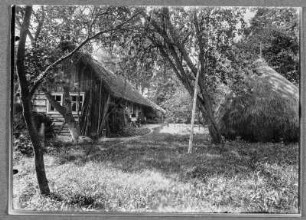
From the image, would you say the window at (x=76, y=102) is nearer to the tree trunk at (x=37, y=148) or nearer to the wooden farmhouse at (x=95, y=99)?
the wooden farmhouse at (x=95, y=99)

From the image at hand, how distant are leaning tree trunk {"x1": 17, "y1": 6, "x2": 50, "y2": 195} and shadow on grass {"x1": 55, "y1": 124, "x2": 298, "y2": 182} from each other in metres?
0.21

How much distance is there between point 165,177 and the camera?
5.67ft

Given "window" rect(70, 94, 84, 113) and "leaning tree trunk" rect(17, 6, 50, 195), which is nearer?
"leaning tree trunk" rect(17, 6, 50, 195)

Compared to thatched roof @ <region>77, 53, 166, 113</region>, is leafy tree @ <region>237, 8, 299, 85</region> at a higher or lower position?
higher

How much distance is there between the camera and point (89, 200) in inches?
66.4

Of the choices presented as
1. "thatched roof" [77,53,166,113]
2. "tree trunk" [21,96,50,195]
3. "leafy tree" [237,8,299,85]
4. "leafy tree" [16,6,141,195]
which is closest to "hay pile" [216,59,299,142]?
"leafy tree" [237,8,299,85]

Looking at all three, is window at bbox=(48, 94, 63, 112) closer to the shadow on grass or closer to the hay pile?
the shadow on grass

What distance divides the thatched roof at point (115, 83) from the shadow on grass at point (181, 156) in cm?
38

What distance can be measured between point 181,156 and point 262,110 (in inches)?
39.7

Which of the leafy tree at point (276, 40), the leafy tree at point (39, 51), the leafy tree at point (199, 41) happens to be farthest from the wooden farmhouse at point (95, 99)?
the leafy tree at point (276, 40)

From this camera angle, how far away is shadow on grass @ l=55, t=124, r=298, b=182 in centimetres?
174

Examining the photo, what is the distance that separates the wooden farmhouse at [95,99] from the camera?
1731 mm

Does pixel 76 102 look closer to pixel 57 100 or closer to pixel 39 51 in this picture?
pixel 57 100

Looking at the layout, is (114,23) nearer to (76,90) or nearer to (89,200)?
(76,90)
